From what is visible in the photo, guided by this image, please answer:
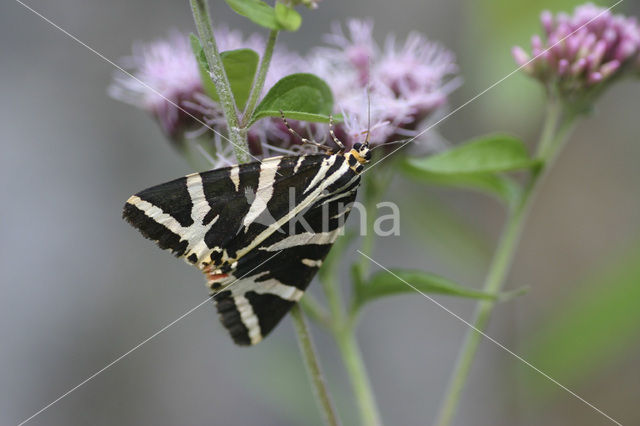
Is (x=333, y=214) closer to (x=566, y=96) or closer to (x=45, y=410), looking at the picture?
(x=566, y=96)

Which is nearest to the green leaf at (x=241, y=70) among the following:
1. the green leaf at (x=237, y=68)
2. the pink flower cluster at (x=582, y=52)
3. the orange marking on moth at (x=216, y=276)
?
the green leaf at (x=237, y=68)

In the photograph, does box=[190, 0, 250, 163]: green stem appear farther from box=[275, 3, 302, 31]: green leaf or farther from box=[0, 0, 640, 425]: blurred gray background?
box=[0, 0, 640, 425]: blurred gray background

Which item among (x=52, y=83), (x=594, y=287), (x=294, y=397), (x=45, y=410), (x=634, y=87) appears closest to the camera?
(x=594, y=287)

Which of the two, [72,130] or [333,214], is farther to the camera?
[72,130]

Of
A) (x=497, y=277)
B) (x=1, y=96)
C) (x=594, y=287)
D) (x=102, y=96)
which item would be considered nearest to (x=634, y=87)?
(x=594, y=287)

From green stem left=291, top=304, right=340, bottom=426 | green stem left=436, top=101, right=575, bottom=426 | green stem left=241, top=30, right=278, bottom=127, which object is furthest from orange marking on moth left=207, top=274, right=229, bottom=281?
green stem left=436, top=101, right=575, bottom=426

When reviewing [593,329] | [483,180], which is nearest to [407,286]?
[483,180]

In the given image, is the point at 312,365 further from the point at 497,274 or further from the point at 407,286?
the point at 497,274
